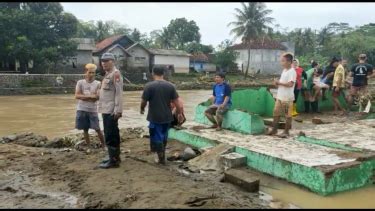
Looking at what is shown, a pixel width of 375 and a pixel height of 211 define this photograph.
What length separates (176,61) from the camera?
47938mm

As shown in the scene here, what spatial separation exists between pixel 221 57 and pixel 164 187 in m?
43.7

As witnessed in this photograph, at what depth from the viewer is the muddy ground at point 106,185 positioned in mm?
4379

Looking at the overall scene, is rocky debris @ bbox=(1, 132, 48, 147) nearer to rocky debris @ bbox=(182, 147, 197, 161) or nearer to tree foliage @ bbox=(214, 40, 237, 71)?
rocky debris @ bbox=(182, 147, 197, 161)

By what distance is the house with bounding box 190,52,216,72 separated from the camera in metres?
51.8

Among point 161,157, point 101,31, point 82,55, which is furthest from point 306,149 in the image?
point 101,31

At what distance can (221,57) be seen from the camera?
4769cm

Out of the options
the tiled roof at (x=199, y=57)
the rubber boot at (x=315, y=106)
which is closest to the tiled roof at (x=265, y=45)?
the tiled roof at (x=199, y=57)

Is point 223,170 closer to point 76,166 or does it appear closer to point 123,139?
point 76,166

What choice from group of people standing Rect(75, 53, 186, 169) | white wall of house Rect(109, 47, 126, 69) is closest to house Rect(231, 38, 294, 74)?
white wall of house Rect(109, 47, 126, 69)

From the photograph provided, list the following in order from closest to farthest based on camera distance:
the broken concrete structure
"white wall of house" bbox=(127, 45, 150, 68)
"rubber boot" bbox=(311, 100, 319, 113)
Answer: the broken concrete structure, "rubber boot" bbox=(311, 100, 319, 113), "white wall of house" bbox=(127, 45, 150, 68)

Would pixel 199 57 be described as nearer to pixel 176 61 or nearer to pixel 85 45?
pixel 176 61

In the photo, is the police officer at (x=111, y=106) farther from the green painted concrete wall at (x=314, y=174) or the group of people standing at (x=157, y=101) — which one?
the green painted concrete wall at (x=314, y=174)

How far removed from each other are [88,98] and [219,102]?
2.59m

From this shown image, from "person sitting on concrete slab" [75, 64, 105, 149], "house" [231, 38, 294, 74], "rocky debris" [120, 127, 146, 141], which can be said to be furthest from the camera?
"house" [231, 38, 294, 74]
